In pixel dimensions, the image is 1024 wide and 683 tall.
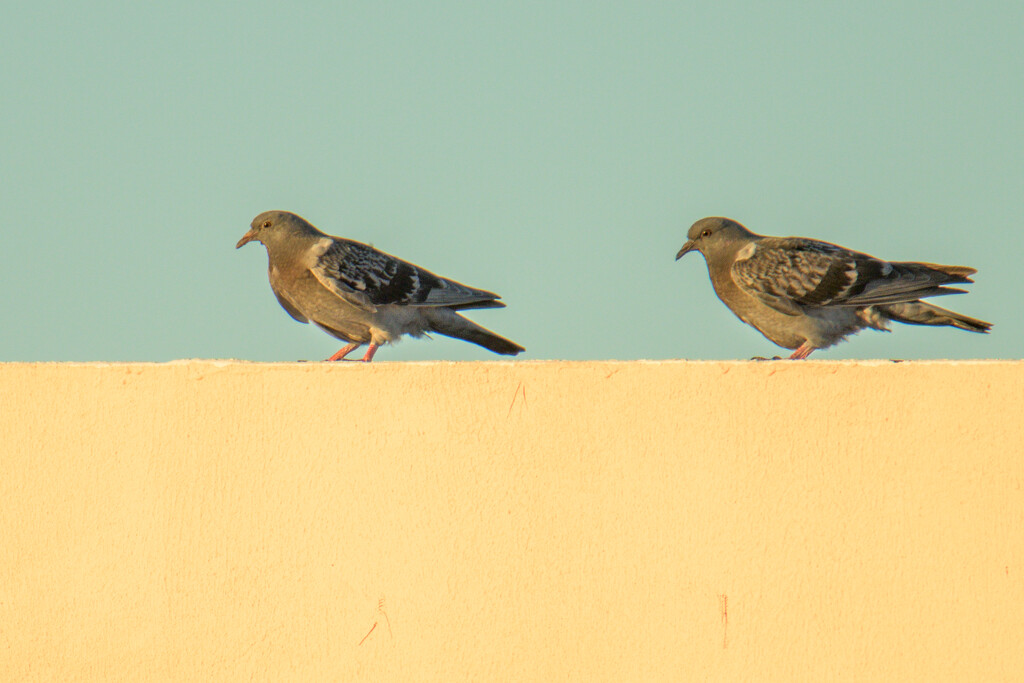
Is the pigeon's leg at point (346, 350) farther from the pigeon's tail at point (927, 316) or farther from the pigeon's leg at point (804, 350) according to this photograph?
the pigeon's tail at point (927, 316)

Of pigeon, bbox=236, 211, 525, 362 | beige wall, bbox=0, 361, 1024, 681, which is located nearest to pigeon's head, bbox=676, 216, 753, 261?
pigeon, bbox=236, 211, 525, 362

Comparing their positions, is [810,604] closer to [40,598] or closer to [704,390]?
[704,390]

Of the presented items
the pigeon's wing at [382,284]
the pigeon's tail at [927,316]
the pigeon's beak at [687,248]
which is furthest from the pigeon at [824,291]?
the pigeon's wing at [382,284]

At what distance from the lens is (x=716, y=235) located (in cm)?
795

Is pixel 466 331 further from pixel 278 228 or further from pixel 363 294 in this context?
pixel 278 228

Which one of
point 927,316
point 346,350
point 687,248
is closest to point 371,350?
point 346,350

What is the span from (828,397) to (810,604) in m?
0.73

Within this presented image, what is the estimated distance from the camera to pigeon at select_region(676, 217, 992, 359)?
686 cm

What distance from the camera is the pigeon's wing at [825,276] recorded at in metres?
6.80

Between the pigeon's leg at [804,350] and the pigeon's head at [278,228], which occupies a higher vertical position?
the pigeon's head at [278,228]

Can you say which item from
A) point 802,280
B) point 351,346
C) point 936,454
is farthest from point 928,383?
A: point 351,346

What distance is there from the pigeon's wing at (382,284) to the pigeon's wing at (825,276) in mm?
1779

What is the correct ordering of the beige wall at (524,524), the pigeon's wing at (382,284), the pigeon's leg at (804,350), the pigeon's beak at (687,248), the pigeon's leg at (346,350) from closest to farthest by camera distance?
1. the beige wall at (524,524)
2. the pigeon's leg at (804,350)
3. the pigeon's wing at (382,284)
4. the pigeon's leg at (346,350)
5. the pigeon's beak at (687,248)

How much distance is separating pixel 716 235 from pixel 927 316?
5.16 feet
